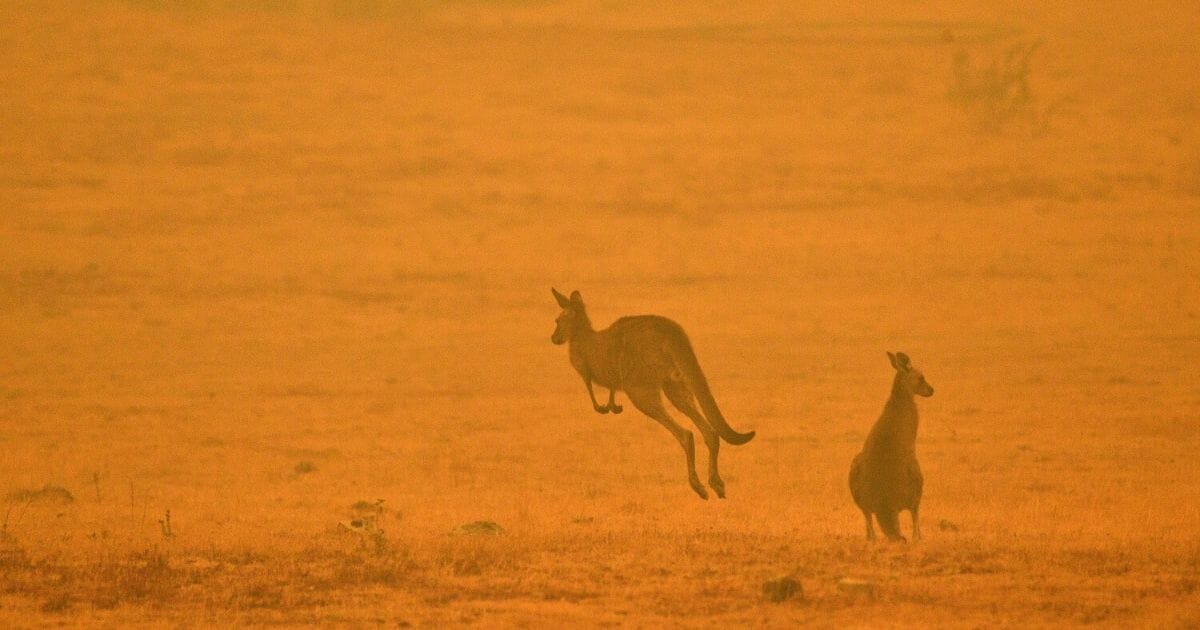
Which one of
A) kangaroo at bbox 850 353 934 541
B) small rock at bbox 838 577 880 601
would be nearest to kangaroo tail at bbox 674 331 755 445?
kangaroo at bbox 850 353 934 541

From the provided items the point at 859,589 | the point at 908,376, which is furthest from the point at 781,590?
the point at 908,376

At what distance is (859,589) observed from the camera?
9680mm

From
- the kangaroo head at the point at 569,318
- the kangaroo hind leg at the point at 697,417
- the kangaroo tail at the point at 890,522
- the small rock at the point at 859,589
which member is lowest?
the small rock at the point at 859,589

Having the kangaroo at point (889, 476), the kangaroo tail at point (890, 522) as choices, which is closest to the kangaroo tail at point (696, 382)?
the kangaroo at point (889, 476)

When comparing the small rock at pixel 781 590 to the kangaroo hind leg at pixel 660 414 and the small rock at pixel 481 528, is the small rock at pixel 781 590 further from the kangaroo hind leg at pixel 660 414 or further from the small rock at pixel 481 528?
the small rock at pixel 481 528

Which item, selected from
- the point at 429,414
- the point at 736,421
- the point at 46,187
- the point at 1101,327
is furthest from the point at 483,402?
the point at 46,187

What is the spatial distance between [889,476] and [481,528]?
2.96 metres

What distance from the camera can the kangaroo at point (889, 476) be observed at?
11.4 metres

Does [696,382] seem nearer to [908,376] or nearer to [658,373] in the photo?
[658,373]

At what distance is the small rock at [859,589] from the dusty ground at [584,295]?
4cm

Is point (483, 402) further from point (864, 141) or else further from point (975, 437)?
point (864, 141)

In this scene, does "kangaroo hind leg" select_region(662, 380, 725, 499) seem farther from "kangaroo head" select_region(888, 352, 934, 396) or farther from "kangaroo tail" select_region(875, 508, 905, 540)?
"kangaroo head" select_region(888, 352, 934, 396)

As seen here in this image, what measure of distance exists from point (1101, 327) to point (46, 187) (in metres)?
20.2

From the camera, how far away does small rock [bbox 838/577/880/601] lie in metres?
9.66
